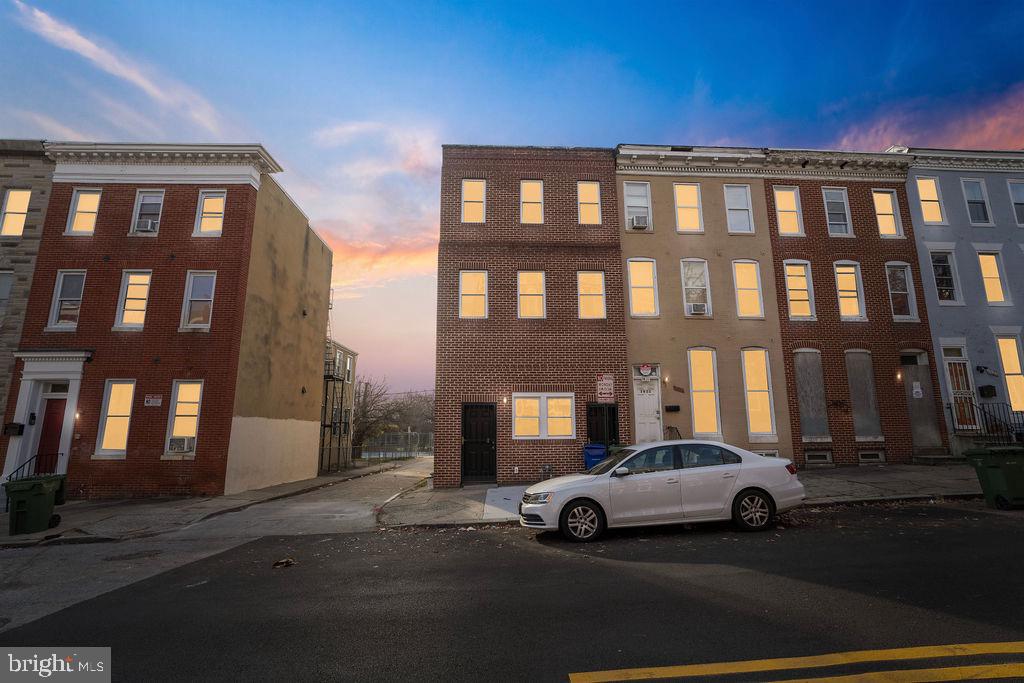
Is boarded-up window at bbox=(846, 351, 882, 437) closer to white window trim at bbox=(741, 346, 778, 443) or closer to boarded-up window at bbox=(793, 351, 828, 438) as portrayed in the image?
boarded-up window at bbox=(793, 351, 828, 438)

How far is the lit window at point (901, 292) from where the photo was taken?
16344mm

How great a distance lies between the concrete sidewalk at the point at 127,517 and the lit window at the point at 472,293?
331 inches

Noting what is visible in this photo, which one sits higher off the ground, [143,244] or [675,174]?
[675,174]

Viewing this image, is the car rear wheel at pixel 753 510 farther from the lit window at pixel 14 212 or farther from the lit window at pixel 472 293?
the lit window at pixel 14 212

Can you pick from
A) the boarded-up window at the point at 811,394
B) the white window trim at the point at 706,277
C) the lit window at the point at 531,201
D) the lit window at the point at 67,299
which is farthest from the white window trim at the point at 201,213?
the boarded-up window at the point at 811,394

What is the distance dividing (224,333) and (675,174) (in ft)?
54.7

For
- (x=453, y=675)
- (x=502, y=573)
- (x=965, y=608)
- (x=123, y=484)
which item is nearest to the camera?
(x=453, y=675)

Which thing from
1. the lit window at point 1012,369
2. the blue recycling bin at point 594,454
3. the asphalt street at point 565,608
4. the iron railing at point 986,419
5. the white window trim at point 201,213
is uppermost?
the white window trim at point 201,213

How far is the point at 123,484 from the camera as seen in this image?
548 inches

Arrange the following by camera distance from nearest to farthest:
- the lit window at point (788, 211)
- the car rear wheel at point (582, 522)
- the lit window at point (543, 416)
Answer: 1. the car rear wheel at point (582, 522)
2. the lit window at point (543, 416)
3. the lit window at point (788, 211)

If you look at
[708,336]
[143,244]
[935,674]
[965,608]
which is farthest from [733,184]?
[143,244]

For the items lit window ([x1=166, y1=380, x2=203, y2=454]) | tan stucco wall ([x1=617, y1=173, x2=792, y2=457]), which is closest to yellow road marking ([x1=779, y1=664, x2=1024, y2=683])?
tan stucco wall ([x1=617, y1=173, x2=792, y2=457])

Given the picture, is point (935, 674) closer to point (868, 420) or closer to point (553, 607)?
point (553, 607)

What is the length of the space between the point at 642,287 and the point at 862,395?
823cm
